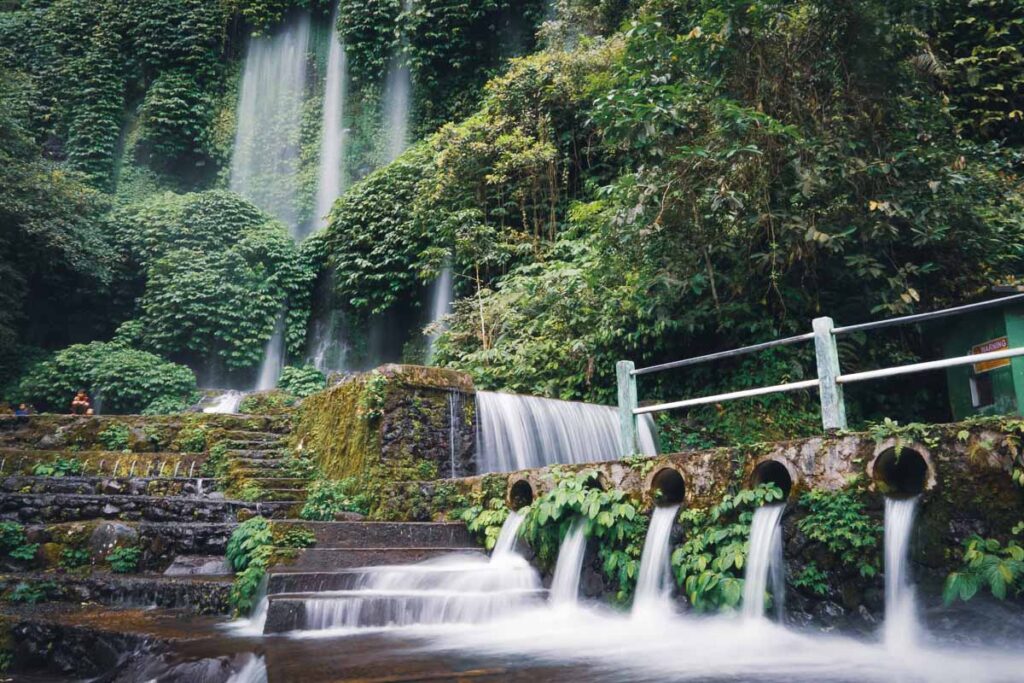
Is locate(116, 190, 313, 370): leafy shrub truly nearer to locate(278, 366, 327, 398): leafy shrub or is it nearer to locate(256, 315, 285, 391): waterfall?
locate(256, 315, 285, 391): waterfall

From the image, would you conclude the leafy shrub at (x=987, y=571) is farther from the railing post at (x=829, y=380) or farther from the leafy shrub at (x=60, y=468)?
the leafy shrub at (x=60, y=468)

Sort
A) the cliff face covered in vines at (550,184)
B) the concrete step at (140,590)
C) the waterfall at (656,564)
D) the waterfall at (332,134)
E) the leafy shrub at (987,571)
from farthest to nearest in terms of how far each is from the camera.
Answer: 1. the waterfall at (332,134)
2. the cliff face covered in vines at (550,184)
3. the concrete step at (140,590)
4. the waterfall at (656,564)
5. the leafy shrub at (987,571)

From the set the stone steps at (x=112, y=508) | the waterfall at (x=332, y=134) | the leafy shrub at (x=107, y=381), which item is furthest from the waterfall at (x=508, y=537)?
the waterfall at (x=332, y=134)

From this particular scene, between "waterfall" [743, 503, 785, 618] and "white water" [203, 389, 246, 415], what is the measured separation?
583 inches

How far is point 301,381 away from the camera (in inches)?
762

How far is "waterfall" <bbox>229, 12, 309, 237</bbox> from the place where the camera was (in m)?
26.0

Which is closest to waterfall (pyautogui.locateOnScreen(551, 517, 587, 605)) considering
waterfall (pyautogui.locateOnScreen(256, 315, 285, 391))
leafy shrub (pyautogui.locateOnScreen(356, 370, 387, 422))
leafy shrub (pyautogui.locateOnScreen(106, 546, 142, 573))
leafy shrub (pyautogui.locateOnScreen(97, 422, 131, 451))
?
leafy shrub (pyautogui.locateOnScreen(356, 370, 387, 422))

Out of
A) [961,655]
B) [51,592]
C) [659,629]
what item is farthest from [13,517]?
[961,655]

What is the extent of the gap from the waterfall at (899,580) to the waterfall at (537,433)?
12.8 ft

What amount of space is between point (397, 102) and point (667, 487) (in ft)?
70.3

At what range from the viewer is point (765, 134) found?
28.4 ft

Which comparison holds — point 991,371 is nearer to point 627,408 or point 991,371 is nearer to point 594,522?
point 627,408

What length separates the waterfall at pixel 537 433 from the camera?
8.52m

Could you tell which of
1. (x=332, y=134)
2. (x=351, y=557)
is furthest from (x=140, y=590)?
(x=332, y=134)
